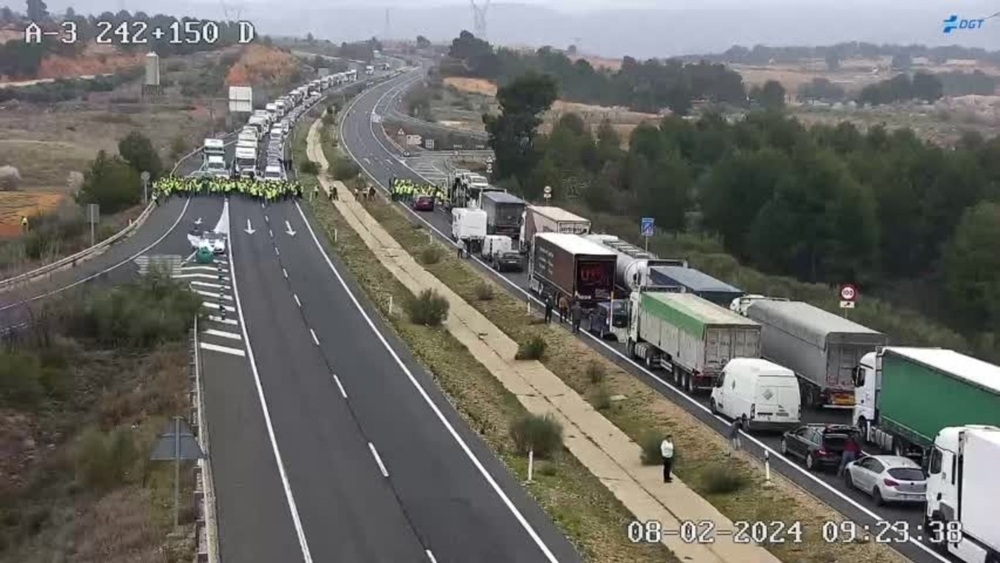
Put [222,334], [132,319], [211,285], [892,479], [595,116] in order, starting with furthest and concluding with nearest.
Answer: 1. [595,116]
2. [211,285]
3. [132,319]
4. [222,334]
5. [892,479]

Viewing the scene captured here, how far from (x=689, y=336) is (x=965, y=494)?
1538 centimetres

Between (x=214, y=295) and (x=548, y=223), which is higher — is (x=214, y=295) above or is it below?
below

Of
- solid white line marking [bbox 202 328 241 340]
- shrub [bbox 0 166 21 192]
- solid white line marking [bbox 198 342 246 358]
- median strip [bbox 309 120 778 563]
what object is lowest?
median strip [bbox 309 120 778 563]

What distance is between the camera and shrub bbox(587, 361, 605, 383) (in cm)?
3816

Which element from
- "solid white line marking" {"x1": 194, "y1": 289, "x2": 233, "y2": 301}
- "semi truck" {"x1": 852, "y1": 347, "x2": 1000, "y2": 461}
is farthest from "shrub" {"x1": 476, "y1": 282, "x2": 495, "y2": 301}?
"semi truck" {"x1": 852, "y1": 347, "x2": 1000, "y2": 461}

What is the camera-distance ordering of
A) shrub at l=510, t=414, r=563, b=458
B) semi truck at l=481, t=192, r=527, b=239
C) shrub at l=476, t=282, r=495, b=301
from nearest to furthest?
shrub at l=510, t=414, r=563, b=458 < shrub at l=476, t=282, r=495, b=301 < semi truck at l=481, t=192, r=527, b=239

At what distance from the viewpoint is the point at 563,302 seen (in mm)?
48281

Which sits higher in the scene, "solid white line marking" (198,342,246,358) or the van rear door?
the van rear door

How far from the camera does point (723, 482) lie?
26953 millimetres

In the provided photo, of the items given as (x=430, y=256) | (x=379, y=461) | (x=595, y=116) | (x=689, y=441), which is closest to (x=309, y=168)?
(x=430, y=256)

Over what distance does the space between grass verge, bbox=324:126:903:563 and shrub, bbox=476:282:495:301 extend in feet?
0.24

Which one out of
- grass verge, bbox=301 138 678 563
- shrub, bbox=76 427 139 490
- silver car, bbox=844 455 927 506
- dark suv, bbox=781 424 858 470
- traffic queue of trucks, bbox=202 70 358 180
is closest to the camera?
grass verge, bbox=301 138 678 563

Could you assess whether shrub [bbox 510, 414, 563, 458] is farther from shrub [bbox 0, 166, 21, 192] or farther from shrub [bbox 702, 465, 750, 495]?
shrub [bbox 0, 166, 21, 192]

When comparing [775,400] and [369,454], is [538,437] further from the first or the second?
[775,400]
